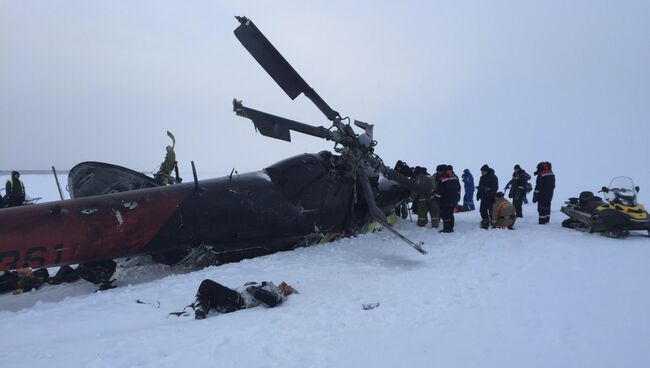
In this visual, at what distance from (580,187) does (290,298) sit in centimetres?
2245

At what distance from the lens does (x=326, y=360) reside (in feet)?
11.7

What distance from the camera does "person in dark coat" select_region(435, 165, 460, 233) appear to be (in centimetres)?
1009

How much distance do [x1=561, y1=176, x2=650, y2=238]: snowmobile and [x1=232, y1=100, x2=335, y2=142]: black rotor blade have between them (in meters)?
6.04

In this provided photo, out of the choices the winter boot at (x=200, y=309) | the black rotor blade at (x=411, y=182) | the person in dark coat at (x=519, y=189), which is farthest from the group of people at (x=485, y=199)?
the winter boot at (x=200, y=309)

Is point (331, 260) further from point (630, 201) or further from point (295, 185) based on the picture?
point (630, 201)

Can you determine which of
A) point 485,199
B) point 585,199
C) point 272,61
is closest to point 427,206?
point 485,199

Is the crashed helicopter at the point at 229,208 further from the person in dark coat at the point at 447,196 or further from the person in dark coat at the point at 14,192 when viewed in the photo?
the person in dark coat at the point at 14,192

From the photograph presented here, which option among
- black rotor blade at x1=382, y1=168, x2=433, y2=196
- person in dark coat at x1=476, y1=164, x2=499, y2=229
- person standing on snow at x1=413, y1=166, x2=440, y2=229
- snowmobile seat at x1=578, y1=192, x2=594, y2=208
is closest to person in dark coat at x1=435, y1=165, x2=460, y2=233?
person standing on snow at x1=413, y1=166, x2=440, y2=229

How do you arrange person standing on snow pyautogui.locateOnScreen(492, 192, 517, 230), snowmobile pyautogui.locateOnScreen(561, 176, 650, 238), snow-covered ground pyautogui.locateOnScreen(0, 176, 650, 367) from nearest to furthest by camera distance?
snow-covered ground pyautogui.locateOnScreen(0, 176, 650, 367), snowmobile pyautogui.locateOnScreen(561, 176, 650, 238), person standing on snow pyautogui.locateOnScreen(492, 192, 517, 230)

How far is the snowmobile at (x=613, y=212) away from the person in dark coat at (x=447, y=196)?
8.64 feet

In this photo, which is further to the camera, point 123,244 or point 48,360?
point 123,244

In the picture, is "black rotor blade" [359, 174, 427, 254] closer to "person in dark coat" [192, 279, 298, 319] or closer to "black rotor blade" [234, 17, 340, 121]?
"black rotor blade" [234, 17, 340, 121]

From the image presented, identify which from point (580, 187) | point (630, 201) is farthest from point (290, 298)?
point (580, 187)

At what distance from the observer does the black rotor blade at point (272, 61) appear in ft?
23.0
